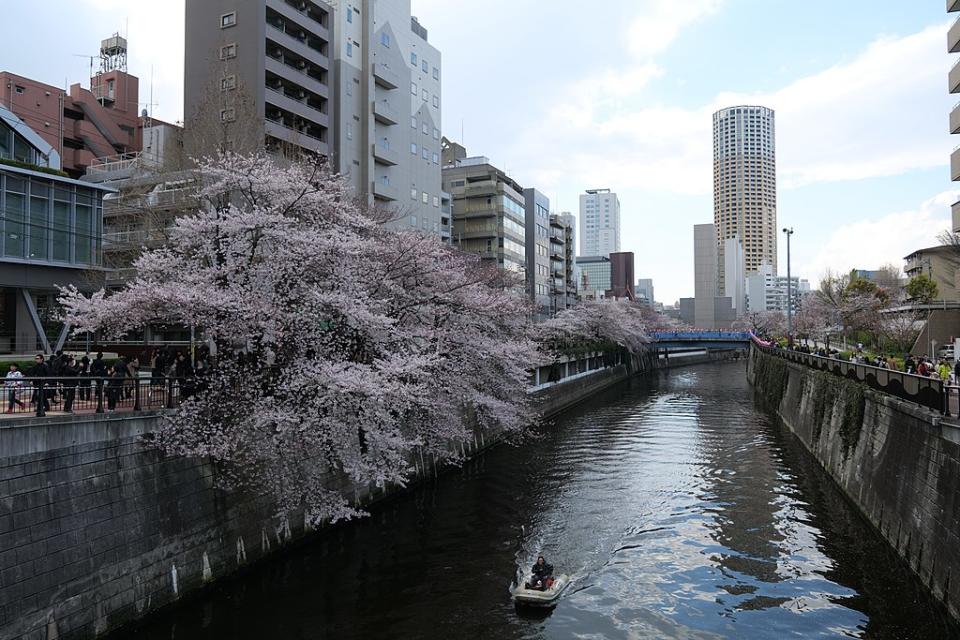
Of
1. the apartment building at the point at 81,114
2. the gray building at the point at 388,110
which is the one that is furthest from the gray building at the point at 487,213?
the apartment building at the point at 81,114

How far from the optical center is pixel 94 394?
1861 cm

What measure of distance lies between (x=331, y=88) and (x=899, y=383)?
155 feet

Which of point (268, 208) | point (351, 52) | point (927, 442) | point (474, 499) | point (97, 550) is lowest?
point (474, 499)

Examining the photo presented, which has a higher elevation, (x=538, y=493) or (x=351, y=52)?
(x=351, y=52)

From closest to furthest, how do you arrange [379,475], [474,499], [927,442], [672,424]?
[927,442]
[379,475]
[474,499]
[672,424]

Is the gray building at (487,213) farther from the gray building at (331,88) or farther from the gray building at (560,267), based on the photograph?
the gray building at (560,267)

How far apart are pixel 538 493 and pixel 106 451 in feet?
63.0

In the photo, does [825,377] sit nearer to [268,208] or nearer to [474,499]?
[474,499]

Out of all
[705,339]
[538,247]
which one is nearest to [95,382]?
[538,247]

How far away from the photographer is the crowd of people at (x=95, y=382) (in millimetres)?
15711

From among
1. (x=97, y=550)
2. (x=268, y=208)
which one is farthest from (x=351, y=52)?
Result: (x=97, y=550)

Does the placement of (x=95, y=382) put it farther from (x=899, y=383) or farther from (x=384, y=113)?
(x=384, y=113)

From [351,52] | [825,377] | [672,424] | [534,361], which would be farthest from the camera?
[351,52]

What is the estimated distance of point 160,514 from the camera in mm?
17125
